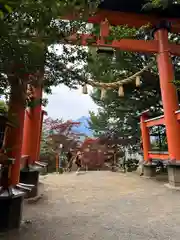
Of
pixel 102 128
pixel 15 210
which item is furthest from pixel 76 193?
pixel 102 128

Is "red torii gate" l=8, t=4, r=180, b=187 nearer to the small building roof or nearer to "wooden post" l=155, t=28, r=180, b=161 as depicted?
"wooden post" l=155, t=28, r=180, b=161

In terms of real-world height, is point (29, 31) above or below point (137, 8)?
below

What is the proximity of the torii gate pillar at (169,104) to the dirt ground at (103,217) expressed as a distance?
0.77 meters

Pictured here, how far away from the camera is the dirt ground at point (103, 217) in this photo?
90.9 inches

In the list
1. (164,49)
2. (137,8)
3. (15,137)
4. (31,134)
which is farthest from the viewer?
(137,8)

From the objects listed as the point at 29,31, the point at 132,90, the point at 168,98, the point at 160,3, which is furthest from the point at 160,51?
the point at 29,31

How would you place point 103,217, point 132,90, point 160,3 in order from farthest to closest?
point 132,90 → point 160,3 → point 103,217

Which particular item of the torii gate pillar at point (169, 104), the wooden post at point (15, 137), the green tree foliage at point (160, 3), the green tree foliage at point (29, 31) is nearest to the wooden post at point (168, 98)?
the torii gate pillar at point (169, 104)

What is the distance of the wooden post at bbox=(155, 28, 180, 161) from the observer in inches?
211

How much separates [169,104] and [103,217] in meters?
3.69

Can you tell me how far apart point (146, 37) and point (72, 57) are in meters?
6.14

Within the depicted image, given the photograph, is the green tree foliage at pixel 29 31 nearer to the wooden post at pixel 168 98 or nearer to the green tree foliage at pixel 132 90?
the wooden post at pixel 168 98

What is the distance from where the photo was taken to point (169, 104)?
554 centimetres

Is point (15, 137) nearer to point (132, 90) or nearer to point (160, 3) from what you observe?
point (160, 3)
